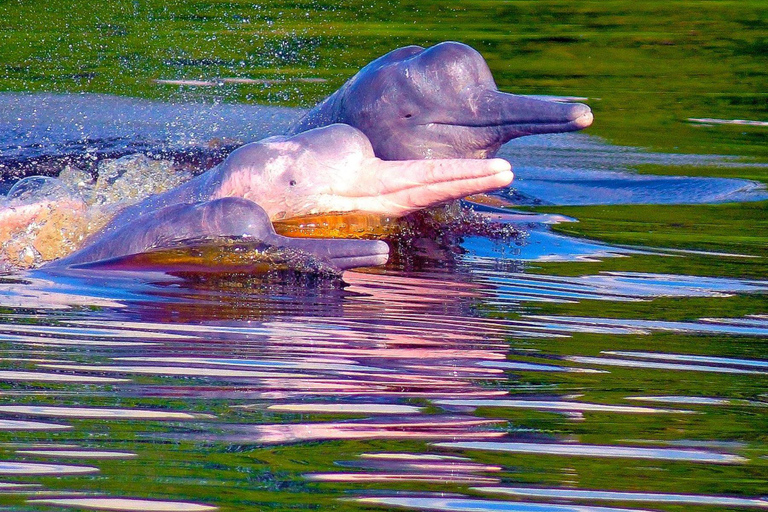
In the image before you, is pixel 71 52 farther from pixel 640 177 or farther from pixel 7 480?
pixel 7 480

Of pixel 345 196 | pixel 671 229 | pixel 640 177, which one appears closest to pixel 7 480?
pixel 345 196

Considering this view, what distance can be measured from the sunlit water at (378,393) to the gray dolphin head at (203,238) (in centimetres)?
13

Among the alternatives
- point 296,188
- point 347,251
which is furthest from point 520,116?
point 347,251

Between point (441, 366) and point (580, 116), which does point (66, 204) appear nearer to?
point (580, 116)

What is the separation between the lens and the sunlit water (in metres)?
2.83

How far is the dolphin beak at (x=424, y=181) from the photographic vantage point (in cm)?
508

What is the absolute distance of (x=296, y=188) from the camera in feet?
17.9

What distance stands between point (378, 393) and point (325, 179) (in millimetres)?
2096

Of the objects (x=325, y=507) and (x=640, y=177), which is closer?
(x=325, y=507)

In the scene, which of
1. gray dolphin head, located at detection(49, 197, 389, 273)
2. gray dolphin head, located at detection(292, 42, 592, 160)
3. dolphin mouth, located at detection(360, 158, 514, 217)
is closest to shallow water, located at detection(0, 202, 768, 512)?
gray dolphin head, located at detection(49, 197, 389, 273)

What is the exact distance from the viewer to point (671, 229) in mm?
6402

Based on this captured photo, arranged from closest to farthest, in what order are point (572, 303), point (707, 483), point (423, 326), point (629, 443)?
point (707, 483) < point (629, 443) < point (423, 326) < point (572, 303)

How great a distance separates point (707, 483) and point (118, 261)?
9.05ft

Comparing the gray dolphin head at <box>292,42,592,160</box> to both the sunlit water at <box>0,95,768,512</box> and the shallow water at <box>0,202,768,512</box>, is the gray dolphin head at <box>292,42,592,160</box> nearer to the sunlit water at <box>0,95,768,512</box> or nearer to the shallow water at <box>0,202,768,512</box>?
the sunlit water at <box>0,95,768,512</box>
